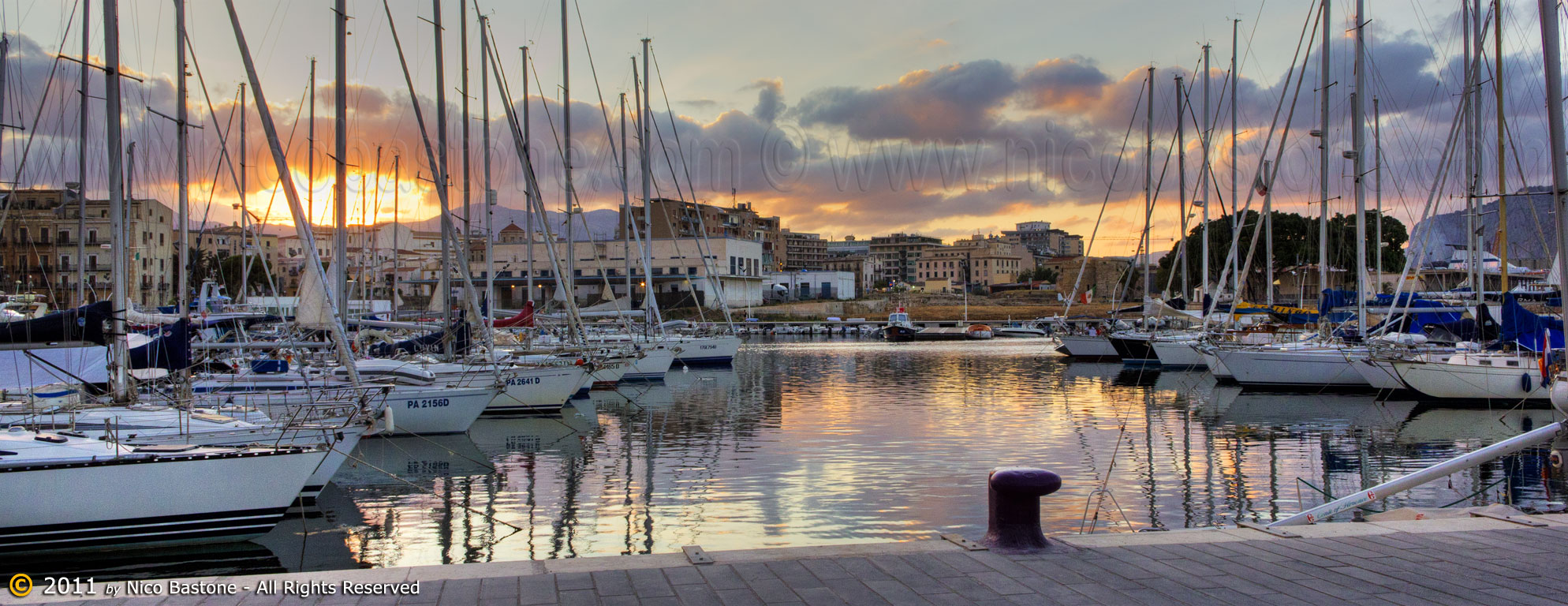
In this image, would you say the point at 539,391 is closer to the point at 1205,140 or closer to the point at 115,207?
the point at 115,207

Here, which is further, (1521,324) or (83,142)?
(1521,324)

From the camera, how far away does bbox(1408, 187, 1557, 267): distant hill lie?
33125mm

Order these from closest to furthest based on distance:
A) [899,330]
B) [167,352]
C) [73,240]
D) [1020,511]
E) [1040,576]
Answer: [1040,576] → [1020,511] → [167,352] → [73,240] → [899,330]

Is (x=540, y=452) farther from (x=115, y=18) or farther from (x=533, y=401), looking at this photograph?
(x=115, y=18)

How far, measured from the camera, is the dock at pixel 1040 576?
6.61 meters

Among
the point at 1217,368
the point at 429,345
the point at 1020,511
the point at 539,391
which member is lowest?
the point at 1217,368

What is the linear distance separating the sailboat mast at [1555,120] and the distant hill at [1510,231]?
1890cm

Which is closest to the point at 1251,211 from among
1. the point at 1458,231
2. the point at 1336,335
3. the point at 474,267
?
the point at 1458,231

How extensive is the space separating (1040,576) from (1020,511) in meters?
0.93

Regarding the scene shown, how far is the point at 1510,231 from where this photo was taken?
159ft

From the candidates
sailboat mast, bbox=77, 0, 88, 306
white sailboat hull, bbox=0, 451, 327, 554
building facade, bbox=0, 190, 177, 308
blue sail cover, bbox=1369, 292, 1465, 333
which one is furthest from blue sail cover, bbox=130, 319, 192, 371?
building facade, bbox=0, 190, 177, 308

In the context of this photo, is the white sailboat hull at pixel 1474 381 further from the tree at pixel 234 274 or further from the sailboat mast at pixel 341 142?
the tree at pixel 234 274

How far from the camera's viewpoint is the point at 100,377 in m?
18.1

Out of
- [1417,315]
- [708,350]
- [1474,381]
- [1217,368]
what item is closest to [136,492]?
[1474,381]
